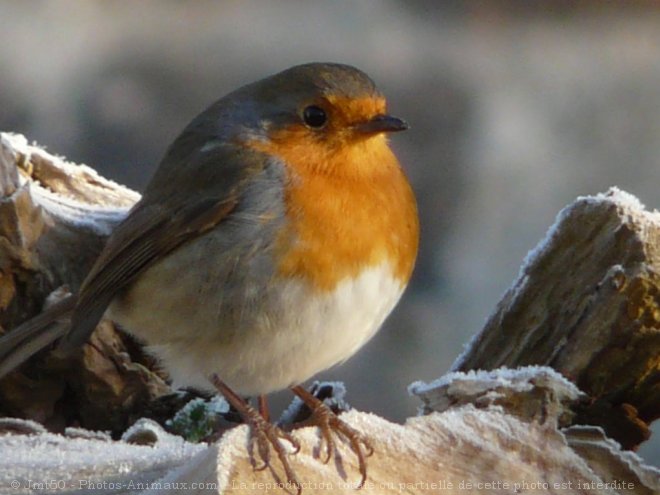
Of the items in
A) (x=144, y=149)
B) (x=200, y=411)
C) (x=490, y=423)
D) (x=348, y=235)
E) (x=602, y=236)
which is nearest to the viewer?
(x=490, y=423)

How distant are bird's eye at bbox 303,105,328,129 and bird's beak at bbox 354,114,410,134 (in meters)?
0.07

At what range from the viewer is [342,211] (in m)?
2.09

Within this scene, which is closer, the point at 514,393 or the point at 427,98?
the point at 514,393

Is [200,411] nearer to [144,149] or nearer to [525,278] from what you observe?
[525,278]

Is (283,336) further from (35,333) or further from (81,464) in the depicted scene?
(35,333)

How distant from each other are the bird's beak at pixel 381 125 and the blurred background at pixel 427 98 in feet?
4.71

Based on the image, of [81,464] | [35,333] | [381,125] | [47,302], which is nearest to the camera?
[81,464]

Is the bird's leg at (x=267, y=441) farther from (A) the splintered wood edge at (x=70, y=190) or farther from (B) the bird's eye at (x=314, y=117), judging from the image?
(A) the splintered wood edge at (x=70, y=190)

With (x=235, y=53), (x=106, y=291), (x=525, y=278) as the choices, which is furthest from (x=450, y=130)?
(x=106, y=291)

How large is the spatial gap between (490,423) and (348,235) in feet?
1.38

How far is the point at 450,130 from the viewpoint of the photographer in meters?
3.77

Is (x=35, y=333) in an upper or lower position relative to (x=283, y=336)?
lower

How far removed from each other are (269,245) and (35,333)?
0.78 m

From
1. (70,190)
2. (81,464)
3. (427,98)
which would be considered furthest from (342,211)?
(427,98)
